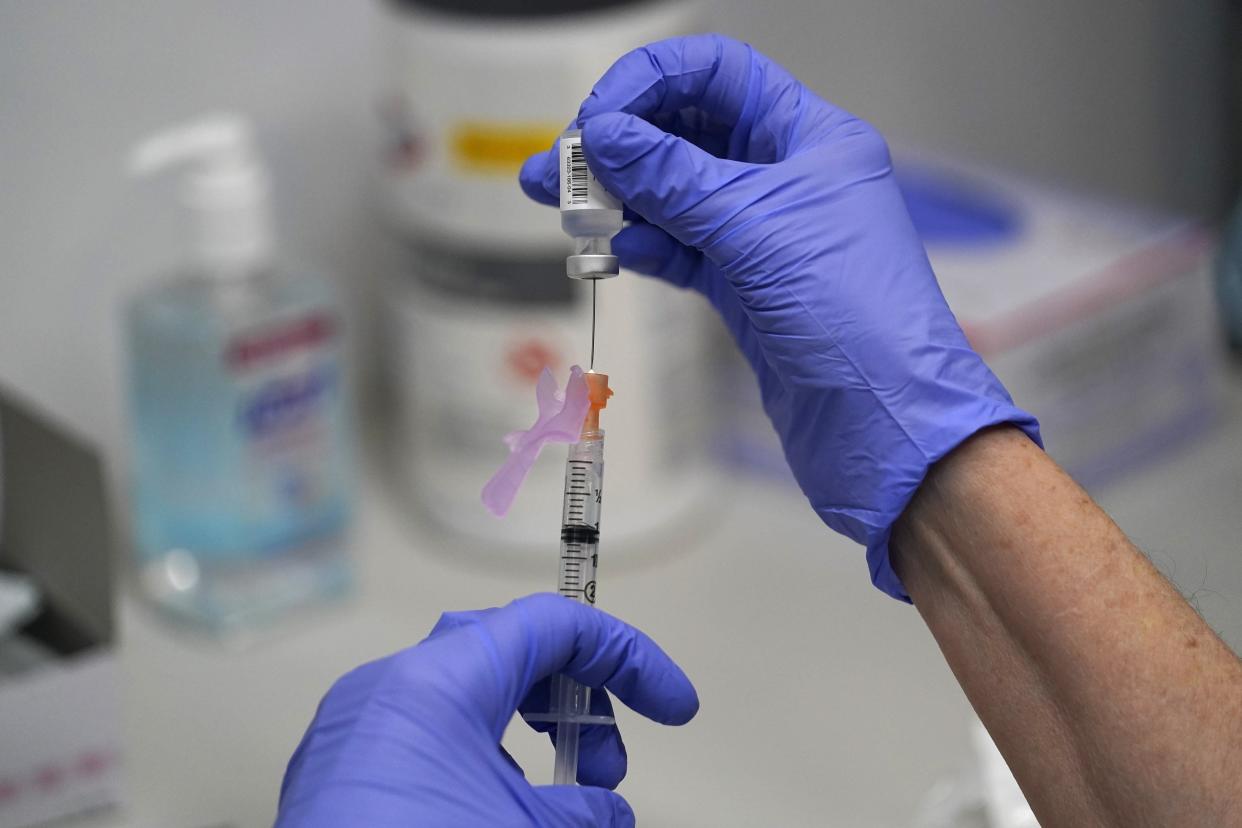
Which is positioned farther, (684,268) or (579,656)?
(684,268)

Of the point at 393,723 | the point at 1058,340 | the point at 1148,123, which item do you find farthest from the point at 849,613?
the point at 1148,123

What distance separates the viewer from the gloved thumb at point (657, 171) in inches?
22.9

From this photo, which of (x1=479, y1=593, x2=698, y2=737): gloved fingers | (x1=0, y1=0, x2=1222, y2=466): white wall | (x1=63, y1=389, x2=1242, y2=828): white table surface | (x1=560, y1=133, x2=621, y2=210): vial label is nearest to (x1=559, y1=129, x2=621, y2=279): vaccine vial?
(x1=560, y1=133, x2=621, y2=210): vial label

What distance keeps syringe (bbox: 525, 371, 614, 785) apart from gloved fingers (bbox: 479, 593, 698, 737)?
15 millimetres

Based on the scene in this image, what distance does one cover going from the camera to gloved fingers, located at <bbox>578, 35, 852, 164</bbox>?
2.07 feet

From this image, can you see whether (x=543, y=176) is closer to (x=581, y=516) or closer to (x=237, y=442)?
(x=581, y=516)

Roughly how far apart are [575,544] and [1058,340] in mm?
576

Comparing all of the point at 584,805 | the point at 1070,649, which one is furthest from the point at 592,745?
the point at 1070,649

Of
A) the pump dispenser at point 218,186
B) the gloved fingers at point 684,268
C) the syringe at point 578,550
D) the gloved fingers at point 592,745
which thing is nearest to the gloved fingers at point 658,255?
the gloved fingers at point 684,268

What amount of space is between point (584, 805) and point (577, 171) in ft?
0.83

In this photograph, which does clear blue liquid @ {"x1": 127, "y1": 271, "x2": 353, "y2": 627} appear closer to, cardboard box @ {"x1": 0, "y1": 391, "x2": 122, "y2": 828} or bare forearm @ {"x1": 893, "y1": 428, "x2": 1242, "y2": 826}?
cardboard box @ {"x1": 0, "y1": 391, "x2": 122, "y2": 828}

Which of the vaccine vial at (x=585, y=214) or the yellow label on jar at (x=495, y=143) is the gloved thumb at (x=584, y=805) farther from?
the yellow label on jar at (x=495, y=143)

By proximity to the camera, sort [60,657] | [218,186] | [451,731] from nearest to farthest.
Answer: [451,731], [60,657], [218,186]

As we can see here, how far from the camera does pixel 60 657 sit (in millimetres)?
769
